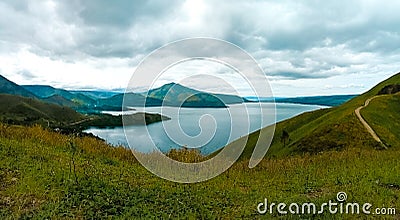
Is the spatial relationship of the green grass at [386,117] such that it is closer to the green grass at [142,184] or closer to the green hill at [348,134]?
the green hill at [348,134]

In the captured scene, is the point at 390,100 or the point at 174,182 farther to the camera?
the point at 390,100

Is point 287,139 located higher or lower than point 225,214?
lower

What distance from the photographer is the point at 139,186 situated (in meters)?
8.59

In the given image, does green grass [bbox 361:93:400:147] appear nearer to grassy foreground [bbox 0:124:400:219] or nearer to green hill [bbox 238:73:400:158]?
green hill [bbox 238:73:400:158]

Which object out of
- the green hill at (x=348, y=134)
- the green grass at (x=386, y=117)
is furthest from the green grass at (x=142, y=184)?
the green grass at (x=386, y=117)

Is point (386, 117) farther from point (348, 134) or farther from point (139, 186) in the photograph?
point (139, 186)

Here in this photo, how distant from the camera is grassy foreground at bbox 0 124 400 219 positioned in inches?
277

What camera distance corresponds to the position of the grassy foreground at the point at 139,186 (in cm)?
702

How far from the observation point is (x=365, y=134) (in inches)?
2345

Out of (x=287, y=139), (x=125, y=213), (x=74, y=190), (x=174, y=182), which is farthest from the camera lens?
(x=287, y=139)

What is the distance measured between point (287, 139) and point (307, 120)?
60.3ft

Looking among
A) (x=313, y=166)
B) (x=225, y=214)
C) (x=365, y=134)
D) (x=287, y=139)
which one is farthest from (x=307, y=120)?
(x=225, y=214)

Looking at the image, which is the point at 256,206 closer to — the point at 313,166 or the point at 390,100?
the point at 313,166

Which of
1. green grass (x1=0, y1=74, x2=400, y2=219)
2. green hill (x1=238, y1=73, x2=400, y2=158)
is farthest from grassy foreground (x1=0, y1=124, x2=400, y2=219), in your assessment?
green hill (x1=238, y1=73, x2=400, y2=158)
